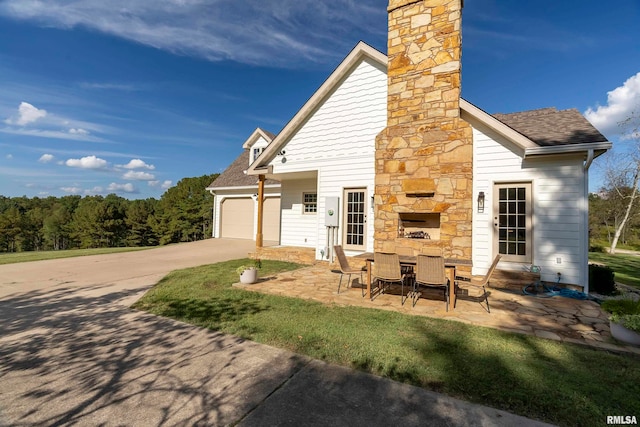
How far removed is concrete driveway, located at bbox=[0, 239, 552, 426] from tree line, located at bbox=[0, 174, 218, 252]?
24481 mm

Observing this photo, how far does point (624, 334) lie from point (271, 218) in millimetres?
13627

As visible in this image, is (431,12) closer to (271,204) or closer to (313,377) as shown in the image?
(313,377)

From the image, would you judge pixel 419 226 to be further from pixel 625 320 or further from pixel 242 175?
pixel 242 175

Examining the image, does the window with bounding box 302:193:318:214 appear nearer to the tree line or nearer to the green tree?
the tree line

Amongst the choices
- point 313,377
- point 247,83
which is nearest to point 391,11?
point 313,377

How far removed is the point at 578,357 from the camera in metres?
3.48

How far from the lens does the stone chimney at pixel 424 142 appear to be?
6.61 metres

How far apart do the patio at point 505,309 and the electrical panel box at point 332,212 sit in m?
2.51

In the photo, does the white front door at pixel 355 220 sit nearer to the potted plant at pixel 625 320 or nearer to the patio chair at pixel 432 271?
the patio chair at pixel 432 271

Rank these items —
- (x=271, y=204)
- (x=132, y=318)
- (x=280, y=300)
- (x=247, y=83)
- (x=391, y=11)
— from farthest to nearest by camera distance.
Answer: (x=247, y=83) → (x=271, y=204) → (x=391, y=11) → (x=280, y=300) → (x=132, y=318)

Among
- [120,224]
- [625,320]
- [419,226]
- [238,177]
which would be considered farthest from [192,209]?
[625,320]

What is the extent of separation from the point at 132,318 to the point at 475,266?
26.6 ft

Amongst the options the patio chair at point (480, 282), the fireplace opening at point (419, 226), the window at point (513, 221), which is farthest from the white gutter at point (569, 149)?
the patio chair at point (480, 282)

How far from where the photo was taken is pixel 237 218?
57.4 feet
